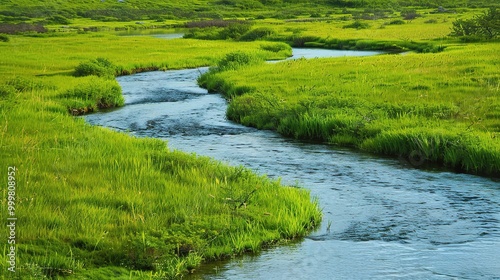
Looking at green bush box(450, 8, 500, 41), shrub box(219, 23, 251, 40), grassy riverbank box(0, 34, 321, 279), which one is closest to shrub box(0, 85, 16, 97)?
grassy riverbank box(0, 34, 321, 279)

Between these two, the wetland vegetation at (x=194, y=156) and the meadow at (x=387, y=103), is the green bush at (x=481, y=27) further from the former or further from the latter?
the meadow at (x=387, y=103)

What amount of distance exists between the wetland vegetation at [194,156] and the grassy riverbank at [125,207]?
0.09ft

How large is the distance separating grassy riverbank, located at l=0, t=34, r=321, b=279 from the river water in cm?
52

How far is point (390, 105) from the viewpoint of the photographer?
21688mm

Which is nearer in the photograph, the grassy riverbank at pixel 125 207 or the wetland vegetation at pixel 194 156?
the grassy riverbank at pixel 125 207

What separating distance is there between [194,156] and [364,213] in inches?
173

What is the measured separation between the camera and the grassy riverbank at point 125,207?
9812mm

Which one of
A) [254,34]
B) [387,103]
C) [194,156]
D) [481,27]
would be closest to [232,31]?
[254,34]

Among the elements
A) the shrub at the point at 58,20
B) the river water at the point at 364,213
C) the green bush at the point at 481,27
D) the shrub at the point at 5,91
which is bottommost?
the shrub at the point at 58,20

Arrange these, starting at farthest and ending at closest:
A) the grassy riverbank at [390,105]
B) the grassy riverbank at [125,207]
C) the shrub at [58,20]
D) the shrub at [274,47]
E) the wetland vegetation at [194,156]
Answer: the shrub at [58,20] < the shrub at [274,47] < the grassy riverbank at [390,105] < the wetland vegetation at [194,156] < the grassy riverbank at [125,207]

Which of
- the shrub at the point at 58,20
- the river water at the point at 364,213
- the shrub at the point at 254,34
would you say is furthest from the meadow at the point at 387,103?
the shrub at the point at 58,20

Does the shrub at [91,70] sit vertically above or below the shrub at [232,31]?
below

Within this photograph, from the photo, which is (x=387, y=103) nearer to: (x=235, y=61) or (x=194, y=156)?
(x=194, y=156)

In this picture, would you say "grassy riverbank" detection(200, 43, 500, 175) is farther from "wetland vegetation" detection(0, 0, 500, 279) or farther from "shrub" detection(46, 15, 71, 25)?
"shrub" detection(46, 15, 71, 25)
